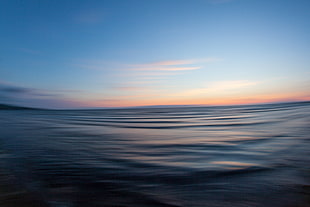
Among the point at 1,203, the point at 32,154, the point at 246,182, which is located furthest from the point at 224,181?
the point at 32,154

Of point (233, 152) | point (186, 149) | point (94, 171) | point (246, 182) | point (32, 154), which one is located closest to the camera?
point (246, 182)

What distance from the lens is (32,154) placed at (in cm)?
157

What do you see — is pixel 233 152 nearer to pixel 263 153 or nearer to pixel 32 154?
pixel 263 153

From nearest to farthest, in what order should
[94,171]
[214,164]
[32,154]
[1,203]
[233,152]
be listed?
[1,203] < [94,171] < [214,164] < [32,154] < [233,152]

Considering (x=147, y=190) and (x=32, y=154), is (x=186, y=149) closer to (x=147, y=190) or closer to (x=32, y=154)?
(x=147, y=190)

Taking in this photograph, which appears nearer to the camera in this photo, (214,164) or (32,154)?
(214,164)

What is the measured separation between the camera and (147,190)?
883 millimetres

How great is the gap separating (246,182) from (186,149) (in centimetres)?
86

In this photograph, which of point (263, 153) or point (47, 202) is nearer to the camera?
point (47, 202)

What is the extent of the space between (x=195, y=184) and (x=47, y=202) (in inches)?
25.7

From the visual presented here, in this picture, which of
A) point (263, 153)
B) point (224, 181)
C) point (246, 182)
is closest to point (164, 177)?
point (224, 181)

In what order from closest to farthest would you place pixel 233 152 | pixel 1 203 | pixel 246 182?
pixel 1 203
pixel 246 182
pixel 233 152

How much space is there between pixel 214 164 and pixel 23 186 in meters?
1.09

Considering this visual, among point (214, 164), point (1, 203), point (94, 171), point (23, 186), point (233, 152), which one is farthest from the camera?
point (233, 152)
